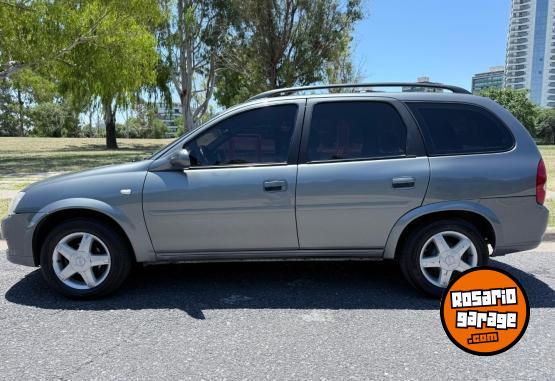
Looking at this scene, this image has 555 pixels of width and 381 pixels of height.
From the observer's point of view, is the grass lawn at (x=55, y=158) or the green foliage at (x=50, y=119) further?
the green foliage at (x=50, y=119)

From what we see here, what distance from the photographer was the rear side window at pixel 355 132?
12.2 ft

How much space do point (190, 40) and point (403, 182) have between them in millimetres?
24033

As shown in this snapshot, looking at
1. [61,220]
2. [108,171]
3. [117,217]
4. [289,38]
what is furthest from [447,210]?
[289,38]

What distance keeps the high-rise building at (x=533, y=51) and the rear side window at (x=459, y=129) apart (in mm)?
132765

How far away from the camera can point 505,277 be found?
2.75 meters

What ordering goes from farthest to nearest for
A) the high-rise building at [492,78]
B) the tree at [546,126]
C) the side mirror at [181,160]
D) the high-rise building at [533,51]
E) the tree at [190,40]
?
1. the high-rise building at [492,78]
2. the high-rise building at [533,51]
3. the tree at [546,126]
4. the tree at [190,40]
5. the side mirror at [181,160]

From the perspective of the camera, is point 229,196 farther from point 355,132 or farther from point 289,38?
point 289,38

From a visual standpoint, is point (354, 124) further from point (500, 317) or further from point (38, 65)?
point (38, 65)

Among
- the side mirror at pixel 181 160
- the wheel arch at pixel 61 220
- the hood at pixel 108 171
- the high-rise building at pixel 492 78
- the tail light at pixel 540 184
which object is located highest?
the high-rise building at pixel 492 78

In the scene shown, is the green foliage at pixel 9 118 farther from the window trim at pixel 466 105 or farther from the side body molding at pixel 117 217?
the window trim at pixel 466 105

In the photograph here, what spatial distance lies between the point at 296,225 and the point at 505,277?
1628 mm

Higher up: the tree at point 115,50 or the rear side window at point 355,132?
the tree at point 115,50

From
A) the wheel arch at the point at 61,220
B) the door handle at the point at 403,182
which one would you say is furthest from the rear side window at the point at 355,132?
the wheel arch at the point at 61,220

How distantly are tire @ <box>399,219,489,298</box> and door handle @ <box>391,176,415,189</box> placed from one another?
1.33ft
